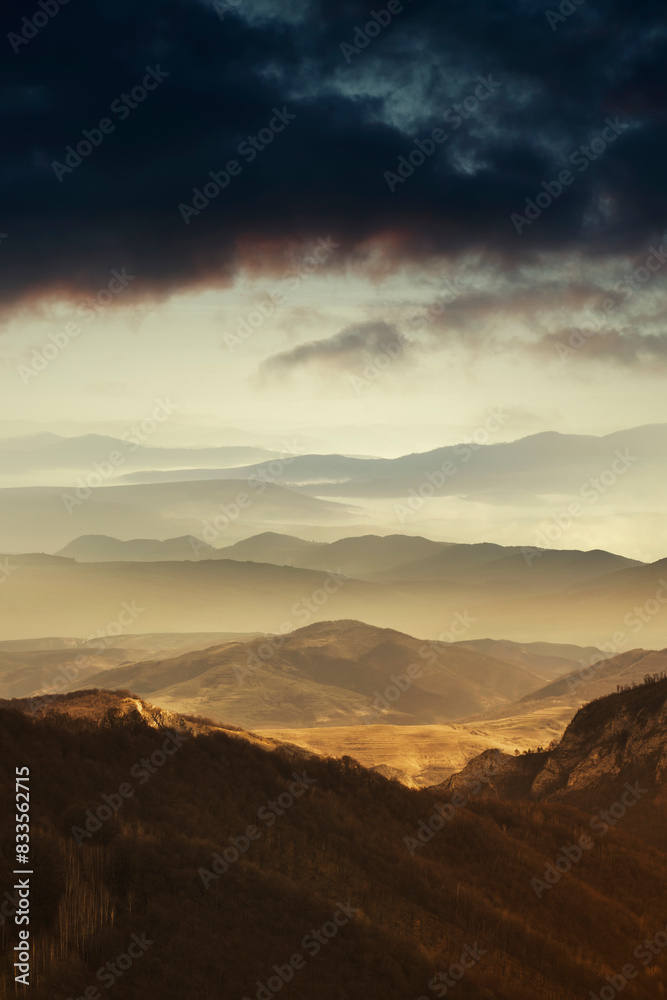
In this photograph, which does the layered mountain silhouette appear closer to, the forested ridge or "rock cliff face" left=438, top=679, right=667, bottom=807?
"rock cliff face" left=438, top=679, right=667, bottom=807

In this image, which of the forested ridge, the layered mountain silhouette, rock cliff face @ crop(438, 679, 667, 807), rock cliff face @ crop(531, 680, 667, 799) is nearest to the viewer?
the forested ridge

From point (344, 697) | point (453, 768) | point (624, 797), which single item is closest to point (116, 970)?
point (624, 797)

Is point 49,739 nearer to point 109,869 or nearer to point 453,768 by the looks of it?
point 109,869

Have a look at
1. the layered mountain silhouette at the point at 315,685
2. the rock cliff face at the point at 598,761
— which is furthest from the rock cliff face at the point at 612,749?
the layered mountain silhouette at the point at 315,685

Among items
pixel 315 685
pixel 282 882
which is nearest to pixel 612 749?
pixel 282 882

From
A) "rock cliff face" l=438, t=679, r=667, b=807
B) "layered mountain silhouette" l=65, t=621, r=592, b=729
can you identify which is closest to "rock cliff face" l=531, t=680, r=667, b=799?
"rock cliff face" l=438, t=679, r=667, b=807

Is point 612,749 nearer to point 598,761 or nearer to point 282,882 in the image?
point 598,761

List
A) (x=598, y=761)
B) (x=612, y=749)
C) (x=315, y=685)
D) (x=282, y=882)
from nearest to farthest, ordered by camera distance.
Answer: (x=282, y=882) < (x=598, y=761) < (x=612, y=749) < (x=315, y=685)

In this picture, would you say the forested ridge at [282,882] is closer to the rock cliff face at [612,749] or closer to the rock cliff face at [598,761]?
the rock cliff face at [598,761]
